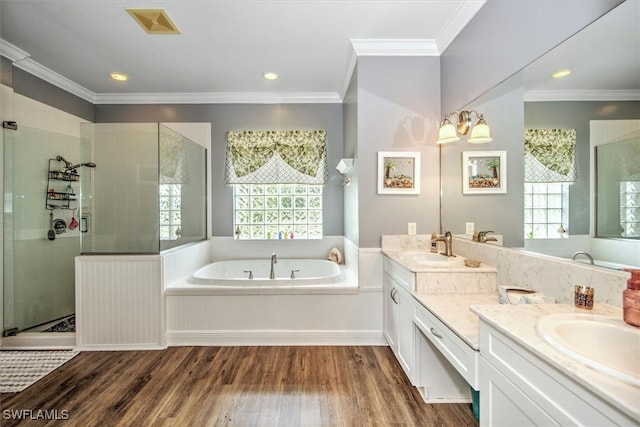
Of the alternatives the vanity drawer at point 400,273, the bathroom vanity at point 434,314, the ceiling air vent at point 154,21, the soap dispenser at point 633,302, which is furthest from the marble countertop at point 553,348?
the ceiling air vent at point 154,21

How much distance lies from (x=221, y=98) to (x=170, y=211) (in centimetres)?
158

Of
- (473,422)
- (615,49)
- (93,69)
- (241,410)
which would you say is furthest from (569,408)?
(93,69)

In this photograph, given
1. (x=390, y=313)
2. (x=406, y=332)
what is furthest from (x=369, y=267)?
(x=406, y=332)

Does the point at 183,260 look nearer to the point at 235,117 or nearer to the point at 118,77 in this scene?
the point at 235,117

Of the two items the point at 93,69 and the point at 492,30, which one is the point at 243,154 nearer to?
the point at 93,69

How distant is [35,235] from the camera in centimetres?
273

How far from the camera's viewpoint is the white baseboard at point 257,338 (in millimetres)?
2527

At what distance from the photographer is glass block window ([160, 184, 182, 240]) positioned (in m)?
2.68

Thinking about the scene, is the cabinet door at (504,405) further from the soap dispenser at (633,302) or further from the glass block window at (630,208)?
the glass block window at (630,208)

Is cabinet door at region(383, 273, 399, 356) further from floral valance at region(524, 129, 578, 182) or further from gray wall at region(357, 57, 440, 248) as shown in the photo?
floral valance at region(524, 129, 578, 182)

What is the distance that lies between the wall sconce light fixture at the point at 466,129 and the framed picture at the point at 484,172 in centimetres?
10

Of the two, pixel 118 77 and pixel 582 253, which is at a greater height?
pixel 118 77

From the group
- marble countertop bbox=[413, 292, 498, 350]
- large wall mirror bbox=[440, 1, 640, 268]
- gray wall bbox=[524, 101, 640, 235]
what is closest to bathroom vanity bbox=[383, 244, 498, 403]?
marble countertop bbox=[413, 292, 498, 350]

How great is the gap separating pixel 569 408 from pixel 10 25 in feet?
12.9
